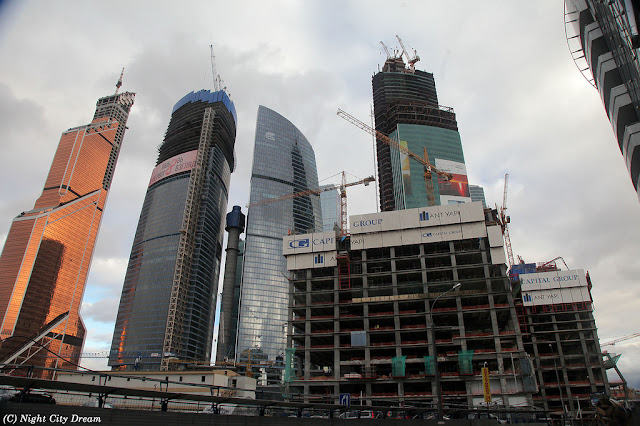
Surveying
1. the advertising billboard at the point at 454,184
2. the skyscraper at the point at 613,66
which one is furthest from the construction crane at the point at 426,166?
→ the skyscraper at the point at 613,66

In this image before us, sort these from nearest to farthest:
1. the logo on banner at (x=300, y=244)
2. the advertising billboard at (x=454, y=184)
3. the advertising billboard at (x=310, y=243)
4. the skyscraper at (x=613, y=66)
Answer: the skyscraper at (x=613, y=66) → the advertising billboard at (x=310, y=243) → the logo on banner at (x=300, y=244) → the advertising billboard at (x=454, y=184)

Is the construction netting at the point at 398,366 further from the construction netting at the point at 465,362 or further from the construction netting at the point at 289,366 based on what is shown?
the construction netting at the point at 289,366

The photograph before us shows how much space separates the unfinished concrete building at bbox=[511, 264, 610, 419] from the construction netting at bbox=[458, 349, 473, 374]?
27.4 meters

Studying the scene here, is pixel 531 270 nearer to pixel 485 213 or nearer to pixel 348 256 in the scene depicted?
pixel 485 213

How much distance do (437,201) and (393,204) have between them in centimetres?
2187

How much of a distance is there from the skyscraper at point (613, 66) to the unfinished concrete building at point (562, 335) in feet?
244

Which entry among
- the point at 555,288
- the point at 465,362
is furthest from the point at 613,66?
the point at 555,288

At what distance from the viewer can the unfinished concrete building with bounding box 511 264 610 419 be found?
9719 cm

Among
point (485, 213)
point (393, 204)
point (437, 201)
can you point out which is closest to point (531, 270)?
point (485, 213)

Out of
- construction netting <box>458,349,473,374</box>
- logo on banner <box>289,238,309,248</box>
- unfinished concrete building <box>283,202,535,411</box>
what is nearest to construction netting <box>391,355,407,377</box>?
unfinished concrete building <box>283,202,535,411</box>

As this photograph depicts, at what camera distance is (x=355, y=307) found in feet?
307

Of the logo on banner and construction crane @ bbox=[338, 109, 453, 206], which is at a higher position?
construction crane @ bbox=[338, 109, 453, 206]

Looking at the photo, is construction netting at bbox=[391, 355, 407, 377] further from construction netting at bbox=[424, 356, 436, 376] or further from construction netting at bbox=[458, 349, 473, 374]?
construction netting at bbox=[458, 349, 473, 374]

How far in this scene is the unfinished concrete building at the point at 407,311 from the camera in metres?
79.9
